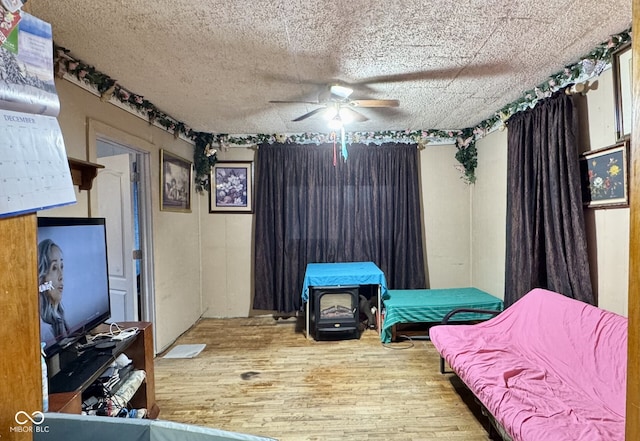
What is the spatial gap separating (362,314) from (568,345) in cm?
213

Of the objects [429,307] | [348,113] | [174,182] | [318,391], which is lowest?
[318,391]

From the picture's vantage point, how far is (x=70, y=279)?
5.24 ft

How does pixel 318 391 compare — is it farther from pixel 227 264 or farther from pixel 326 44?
pixel 326 44

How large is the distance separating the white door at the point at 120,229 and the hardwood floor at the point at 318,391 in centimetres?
70

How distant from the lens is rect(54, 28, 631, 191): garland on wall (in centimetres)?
188

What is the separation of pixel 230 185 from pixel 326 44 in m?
2.56

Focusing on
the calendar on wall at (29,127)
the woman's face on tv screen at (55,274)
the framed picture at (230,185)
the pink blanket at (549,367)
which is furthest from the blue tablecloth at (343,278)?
the calendar on wall at (29,127)

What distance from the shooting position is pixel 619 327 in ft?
5.36

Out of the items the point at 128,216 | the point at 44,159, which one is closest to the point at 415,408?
the point at 44,159

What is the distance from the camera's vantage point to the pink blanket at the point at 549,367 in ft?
4.57

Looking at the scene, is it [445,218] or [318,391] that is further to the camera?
[445,218]

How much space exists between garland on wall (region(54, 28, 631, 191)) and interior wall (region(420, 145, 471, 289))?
0.49 ft

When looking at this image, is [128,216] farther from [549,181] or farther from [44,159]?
[549,181]

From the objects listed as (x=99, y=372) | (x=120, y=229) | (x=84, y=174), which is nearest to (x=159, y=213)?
(x=120, y=229)
